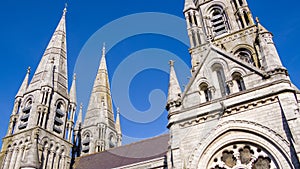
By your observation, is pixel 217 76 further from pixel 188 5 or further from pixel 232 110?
pixel 188 5

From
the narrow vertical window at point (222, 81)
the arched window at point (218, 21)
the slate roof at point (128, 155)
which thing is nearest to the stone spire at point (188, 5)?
the arched window at point (218, 21)

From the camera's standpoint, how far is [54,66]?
92.7 feet

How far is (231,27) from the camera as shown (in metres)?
23.5

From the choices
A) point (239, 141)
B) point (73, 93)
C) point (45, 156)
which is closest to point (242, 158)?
point (239, 141)

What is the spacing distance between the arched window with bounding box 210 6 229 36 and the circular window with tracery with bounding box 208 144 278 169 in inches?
580

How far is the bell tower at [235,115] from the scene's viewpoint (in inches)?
418

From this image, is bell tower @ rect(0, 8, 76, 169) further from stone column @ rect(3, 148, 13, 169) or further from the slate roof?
the slate roof

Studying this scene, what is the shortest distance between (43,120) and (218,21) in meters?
17.7

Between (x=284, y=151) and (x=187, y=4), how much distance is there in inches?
767

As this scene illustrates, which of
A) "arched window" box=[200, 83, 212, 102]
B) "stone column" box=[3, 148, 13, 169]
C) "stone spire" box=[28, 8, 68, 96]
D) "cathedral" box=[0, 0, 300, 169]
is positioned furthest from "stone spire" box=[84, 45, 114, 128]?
"arched window" box=[200, 83, 212, 102]

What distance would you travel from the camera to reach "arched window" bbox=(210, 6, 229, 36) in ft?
79.7

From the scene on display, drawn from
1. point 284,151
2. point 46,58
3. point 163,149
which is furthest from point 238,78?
point 46,58

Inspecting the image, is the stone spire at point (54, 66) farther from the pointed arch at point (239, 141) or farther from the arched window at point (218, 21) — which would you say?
the pointed arch at point (239, 141)

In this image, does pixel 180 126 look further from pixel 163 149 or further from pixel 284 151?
pixel 163 149
